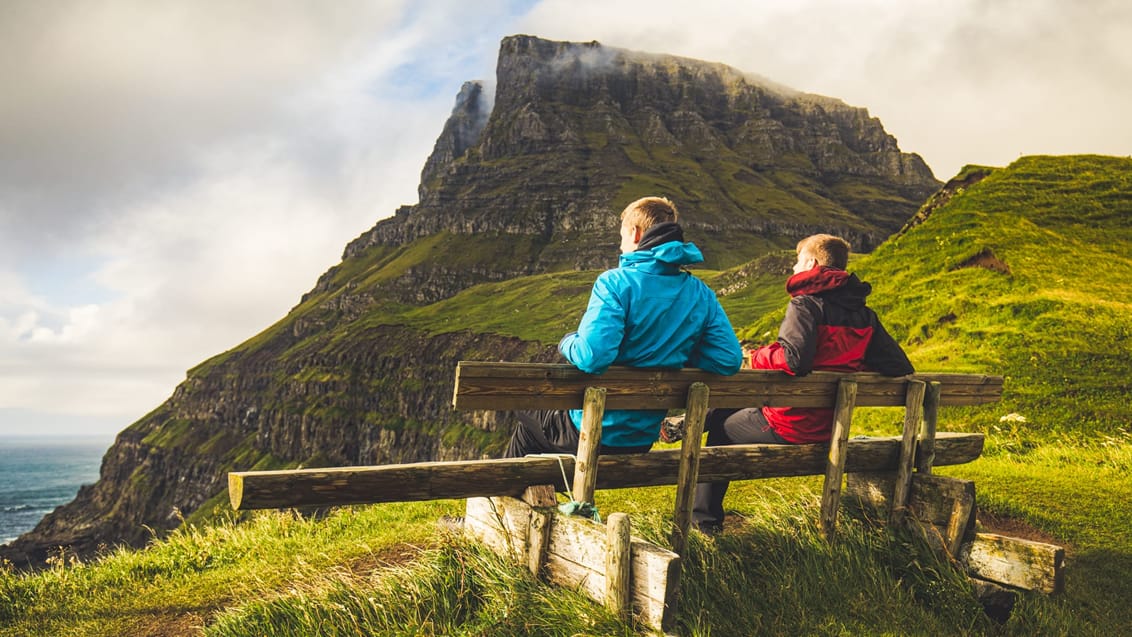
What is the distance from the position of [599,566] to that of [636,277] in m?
2.30

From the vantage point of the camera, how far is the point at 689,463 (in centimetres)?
577

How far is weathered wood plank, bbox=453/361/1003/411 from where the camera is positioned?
488 cm

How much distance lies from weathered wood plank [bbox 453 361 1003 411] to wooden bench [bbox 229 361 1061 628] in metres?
0.01

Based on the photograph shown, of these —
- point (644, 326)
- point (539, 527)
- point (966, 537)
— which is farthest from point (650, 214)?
point (966, 537)

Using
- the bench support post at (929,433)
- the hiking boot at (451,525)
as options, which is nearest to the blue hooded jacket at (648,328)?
the hiking boot at (451,525)

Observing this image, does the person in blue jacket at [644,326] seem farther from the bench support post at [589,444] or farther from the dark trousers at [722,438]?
the dark trousers at [722,438]

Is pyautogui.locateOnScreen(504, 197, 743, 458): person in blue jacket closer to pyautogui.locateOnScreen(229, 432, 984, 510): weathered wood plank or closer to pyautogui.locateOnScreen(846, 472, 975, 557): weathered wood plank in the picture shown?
pyautogui.locateOnScreen(229, 432, 984, 510): weathered wood plank

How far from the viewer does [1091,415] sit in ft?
46.3

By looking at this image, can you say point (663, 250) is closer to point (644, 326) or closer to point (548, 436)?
point (644, 326)

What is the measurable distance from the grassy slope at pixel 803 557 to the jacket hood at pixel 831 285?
7.49ft

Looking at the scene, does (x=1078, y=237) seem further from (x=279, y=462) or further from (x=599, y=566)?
(x=279, y=462)

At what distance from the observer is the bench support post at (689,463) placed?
5.66 m

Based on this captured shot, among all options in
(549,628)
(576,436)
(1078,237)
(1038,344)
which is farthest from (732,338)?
(1078,237)

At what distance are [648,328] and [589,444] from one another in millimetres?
1123
